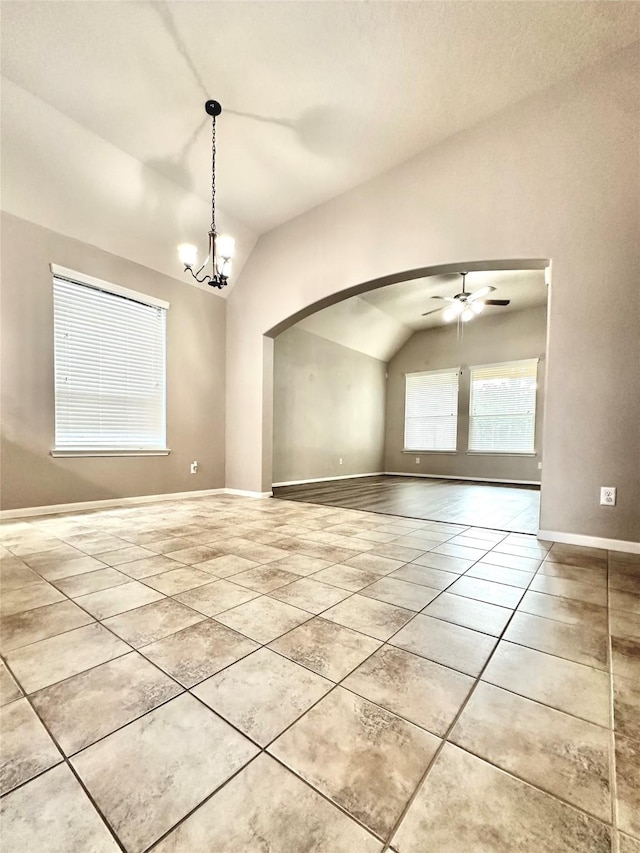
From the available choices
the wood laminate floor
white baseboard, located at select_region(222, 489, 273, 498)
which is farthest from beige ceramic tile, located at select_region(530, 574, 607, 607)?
white baseboard, located at select_region(222, 489, 273, 498)

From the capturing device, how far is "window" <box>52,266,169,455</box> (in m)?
3.75

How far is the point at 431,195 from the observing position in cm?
337

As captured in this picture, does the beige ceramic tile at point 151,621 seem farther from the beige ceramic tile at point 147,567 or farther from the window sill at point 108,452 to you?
the window sill at point 108,452

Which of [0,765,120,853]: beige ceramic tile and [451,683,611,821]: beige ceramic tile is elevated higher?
[0,765,120,853]: beige ceramic tile

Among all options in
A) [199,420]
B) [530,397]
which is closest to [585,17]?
[199,420]

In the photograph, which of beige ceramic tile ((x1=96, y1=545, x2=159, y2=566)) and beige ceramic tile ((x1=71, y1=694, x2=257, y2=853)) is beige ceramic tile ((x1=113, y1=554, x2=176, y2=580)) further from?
beige ceramic tile ((x1=71, y1=694, x2=257, y2=853))

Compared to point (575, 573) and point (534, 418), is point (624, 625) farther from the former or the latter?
point (534, 418)

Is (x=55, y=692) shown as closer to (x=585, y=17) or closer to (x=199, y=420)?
(x=199, y=420)

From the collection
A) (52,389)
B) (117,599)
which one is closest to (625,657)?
(117,599)

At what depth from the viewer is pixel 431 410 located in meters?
8.44

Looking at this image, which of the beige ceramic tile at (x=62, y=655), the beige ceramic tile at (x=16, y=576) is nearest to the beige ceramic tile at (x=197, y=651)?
the beige ceramic tile at (x=62, y=655)

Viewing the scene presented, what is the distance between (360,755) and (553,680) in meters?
0.71

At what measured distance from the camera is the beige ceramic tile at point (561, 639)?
129 centimetres

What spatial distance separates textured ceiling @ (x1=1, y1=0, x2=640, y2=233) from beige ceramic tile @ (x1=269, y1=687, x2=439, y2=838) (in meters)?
3.72
